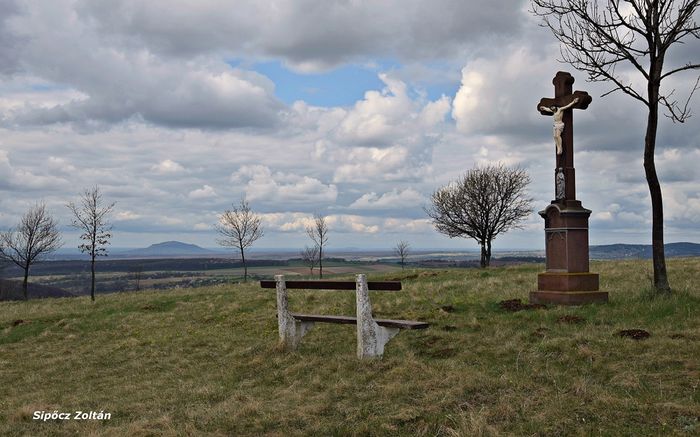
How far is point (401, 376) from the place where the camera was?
8.37 metres

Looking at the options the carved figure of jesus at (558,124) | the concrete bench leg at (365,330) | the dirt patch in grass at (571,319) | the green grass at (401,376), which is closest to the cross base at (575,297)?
the green grass at (401,376)

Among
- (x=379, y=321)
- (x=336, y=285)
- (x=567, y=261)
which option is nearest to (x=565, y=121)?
(x=567, y=261)

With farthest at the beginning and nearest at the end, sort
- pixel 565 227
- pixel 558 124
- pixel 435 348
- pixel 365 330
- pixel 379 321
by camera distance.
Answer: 1. pixel 558 124
2. pixel 565 227
3. pixel 435 348
4. pixel 379 321
5. pixel 365 330

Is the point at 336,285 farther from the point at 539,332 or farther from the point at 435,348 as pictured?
the point at 539,332

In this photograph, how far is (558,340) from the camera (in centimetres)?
948

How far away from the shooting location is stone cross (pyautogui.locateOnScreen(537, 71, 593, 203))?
14.7 meters

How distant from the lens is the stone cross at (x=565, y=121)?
48.2 ft

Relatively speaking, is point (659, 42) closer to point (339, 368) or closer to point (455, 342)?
point (455, 342)

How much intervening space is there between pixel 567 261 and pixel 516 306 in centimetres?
178

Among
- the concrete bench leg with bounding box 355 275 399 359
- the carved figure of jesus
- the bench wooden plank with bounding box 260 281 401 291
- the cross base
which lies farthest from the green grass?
the carved figure of jesus

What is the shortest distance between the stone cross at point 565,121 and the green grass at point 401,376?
9.80 ft

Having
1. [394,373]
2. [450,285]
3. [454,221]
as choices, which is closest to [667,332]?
[394,373]

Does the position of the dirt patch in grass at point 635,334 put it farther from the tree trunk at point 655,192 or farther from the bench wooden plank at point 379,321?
the tree trunk at point 655,192

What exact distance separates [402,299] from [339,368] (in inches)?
297
